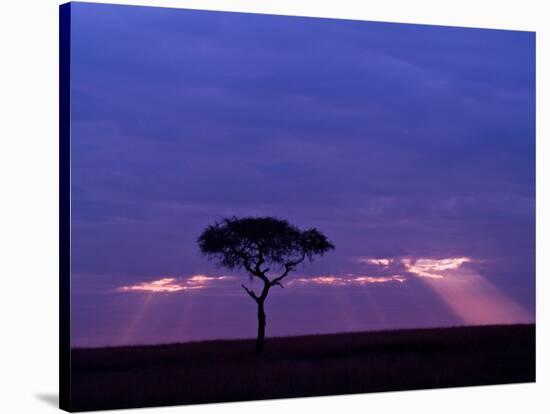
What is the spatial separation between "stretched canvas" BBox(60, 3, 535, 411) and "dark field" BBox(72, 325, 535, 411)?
0.09 ft

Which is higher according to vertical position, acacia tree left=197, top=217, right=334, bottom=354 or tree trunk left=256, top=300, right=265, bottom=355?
acacia tree left=197, top=217, right=334, bottom=354

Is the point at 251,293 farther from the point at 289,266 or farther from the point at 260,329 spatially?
the point at 289,266

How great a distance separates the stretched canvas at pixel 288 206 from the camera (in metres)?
17.5

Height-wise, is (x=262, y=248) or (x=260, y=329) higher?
(x=262, y=248)

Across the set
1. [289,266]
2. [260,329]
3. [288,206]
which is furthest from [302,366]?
[288,206]

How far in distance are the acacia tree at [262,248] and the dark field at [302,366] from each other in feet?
1.53

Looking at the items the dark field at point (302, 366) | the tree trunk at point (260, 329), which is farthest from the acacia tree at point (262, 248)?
the dark field at point (302, 366)

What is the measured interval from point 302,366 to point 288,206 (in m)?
2.13

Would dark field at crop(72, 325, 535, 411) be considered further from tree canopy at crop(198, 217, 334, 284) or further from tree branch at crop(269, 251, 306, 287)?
tree canopy at crop(198, 217, 334, 284)

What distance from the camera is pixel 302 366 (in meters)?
18.7

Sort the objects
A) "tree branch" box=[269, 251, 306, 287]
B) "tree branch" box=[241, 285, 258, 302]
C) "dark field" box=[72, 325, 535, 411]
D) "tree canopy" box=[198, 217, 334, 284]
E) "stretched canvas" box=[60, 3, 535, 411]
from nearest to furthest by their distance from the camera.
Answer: "stretched canvas" box=[60, 3, 535, 411] < "dark field" box=[72, 325, 535, 411] < "tree canopy" box=[198, 217, 334, 284] < "tree branch" box=[241, 285, 258, 302] < "tree branch" box=[269, 251, 306, 287]

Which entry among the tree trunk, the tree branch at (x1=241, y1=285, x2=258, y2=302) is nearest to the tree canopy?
the tree branch at (x1=241, y1=285, x2=258, y2=302)

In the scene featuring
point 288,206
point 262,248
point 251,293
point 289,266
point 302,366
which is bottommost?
point 302,366

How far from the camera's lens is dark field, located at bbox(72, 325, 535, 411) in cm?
1766
